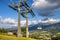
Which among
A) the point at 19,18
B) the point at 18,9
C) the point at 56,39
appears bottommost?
the point at 56,39

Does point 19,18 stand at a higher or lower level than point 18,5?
lower

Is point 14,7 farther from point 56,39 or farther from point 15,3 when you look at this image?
point 56,39

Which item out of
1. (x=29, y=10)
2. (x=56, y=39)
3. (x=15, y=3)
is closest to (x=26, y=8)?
(x=29, y=10)

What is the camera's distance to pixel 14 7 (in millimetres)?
45844

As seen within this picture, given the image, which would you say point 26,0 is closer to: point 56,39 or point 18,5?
point 18,5

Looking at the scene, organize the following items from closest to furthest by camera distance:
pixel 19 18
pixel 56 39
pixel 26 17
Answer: pixel 56 39
pixel 19 18
pixel 26 17

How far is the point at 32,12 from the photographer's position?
161ft

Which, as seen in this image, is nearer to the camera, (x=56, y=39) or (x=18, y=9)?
(x=56, y=39)

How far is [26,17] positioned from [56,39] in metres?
13.1

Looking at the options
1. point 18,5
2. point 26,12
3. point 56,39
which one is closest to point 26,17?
point 26,12

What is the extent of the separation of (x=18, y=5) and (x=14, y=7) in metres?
1.62

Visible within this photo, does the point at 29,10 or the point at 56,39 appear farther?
the point at 29,10

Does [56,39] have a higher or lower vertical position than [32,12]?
lower

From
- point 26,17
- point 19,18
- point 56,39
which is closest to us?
point 56,39
